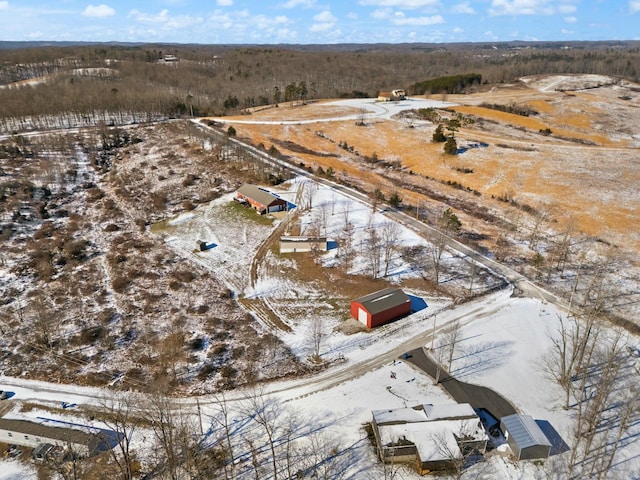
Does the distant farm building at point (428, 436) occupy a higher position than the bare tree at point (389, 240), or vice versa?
the bare tree at point (389, 240)

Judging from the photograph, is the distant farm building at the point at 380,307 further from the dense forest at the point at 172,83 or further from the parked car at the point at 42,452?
the dense forest at the point at 172,83

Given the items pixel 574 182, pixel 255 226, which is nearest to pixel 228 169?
pixel 255 226

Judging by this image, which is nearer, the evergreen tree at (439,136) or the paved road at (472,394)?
the paved road at (472,394)

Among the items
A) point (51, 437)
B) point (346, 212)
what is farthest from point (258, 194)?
point (51, 437)

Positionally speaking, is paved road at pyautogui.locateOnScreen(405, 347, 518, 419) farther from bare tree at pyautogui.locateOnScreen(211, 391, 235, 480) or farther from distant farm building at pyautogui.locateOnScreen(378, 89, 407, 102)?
distant farm building at pyautogui.locateOnScreen(378, 89, 407, 102)

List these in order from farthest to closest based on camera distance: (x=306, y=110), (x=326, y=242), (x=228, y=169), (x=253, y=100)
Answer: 1. (x=253, y=100)
2. (x=306, y=110)
3. (x=228, y=169)
4. (x=326, y=242)

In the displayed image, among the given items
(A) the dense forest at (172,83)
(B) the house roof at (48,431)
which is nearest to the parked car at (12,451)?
(B) the house roof at (48,431)

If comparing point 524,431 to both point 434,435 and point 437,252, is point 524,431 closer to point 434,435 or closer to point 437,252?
point 434,435

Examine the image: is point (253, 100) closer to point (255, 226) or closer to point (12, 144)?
point (12, 144)
